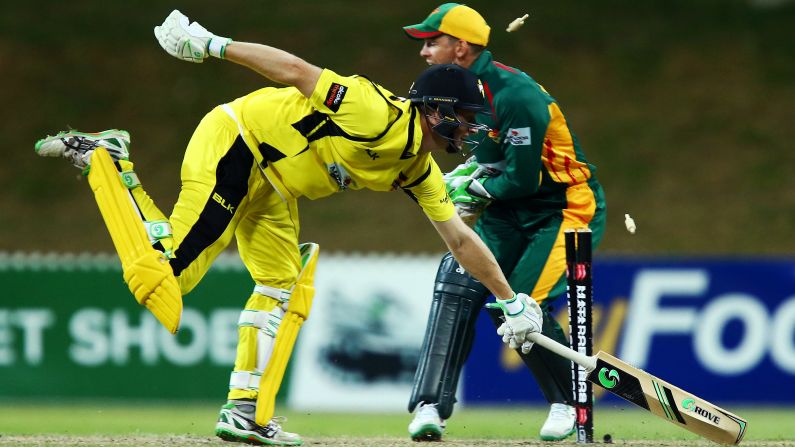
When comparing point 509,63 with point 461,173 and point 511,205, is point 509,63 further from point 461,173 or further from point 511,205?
point 511,205

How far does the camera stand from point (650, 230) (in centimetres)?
1592

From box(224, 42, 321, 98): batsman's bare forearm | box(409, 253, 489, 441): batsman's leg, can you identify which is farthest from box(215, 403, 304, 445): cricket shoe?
box(224, 42, 321, 98): batsman's bare forearm

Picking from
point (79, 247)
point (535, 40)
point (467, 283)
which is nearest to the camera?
point (467, 283)

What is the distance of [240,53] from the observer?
5574 millimetres

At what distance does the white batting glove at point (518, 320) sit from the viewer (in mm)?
6004

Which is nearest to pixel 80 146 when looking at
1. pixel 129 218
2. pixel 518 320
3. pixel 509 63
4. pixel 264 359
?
pixel 129 218

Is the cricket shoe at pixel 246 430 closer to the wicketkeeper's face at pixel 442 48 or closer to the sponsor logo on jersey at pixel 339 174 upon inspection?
the sponsor logo on jersey at pixel 339 174

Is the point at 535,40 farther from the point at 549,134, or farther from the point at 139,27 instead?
the point at 549,134

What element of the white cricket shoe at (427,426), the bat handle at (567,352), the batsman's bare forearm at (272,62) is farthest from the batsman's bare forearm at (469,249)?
the batsman's bare forearm at (272,62)

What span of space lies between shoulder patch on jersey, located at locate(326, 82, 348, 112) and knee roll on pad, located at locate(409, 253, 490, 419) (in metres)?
1.59

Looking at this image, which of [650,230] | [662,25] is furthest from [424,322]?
[662,25]

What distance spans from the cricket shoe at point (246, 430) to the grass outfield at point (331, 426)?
0.09m

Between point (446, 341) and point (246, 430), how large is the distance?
1.25 m

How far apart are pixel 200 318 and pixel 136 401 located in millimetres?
886
